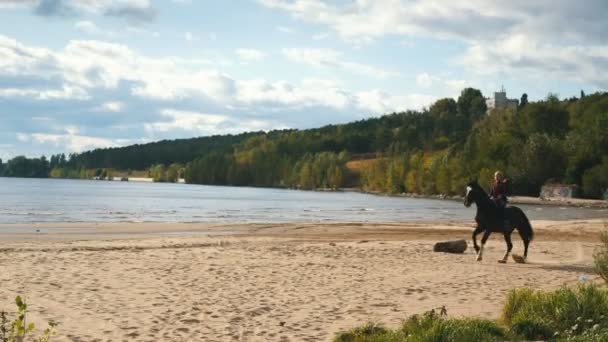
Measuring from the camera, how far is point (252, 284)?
1509cm

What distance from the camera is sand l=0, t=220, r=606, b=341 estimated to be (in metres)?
11.0

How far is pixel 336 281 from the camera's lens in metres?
15.7

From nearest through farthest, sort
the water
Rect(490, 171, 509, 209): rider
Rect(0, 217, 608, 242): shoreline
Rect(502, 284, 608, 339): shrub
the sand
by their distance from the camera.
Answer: Rect(502, 284, 608, 339): shrub < the sand < Rect(490, 171, 509, 209): rider < Rect(0, 217, 608, 242): shoreline < the water

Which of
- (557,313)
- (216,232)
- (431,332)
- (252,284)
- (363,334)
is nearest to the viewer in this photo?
(431,332)

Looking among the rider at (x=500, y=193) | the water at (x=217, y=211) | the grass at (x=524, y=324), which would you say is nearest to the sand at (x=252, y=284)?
the grass at (x=524, y=324)

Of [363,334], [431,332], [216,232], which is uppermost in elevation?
[431,332]

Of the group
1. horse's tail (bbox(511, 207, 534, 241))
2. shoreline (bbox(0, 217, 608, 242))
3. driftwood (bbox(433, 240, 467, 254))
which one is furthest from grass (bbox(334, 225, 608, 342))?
shoreline (bbox(0, 217, 608, 242))

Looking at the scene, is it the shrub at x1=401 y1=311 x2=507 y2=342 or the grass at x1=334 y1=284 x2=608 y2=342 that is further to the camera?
the grass at x1=334 y1=284 x2=608 y2=342

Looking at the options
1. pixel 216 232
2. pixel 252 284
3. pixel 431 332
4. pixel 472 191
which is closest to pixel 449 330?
pixel 431 332

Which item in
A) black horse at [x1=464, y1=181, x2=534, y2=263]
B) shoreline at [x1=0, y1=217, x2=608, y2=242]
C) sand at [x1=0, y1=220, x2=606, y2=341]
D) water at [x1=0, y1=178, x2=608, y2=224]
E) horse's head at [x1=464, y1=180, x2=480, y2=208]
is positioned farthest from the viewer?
water at [x1=0, y1=178, x2=608, y2=224]

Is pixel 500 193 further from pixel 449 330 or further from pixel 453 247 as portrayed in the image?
pixel 449 330

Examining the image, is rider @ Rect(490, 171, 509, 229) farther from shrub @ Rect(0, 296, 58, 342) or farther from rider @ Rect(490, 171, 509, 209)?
shrub @ Rect(0, 296, 58, 342)

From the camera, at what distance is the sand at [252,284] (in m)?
11.0

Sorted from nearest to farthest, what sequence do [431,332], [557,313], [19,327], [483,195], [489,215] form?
[19,327] → [431,332] → [557,313] → [483,195] → [489,215]
